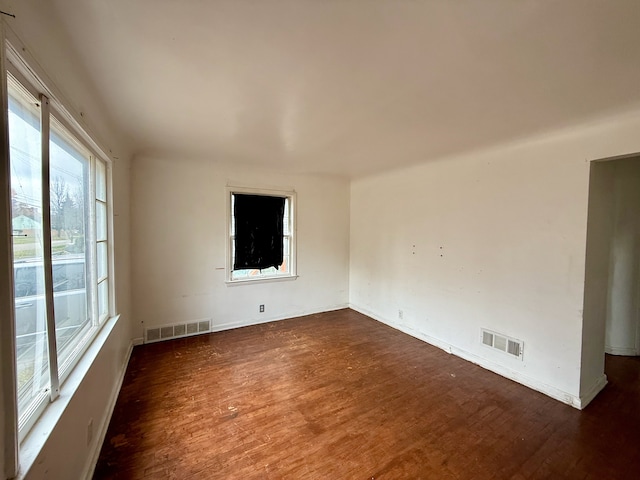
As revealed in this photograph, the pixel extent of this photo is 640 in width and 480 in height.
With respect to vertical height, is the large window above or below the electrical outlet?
above

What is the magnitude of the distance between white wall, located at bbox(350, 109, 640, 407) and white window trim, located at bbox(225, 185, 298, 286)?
5.26 ft

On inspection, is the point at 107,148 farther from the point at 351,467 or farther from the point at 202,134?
the point at 351,467

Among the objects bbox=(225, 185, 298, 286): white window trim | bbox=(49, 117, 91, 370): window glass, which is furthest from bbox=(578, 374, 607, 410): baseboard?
bbox=(49, 117, 91, 370): window glass

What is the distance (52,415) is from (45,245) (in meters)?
0.78

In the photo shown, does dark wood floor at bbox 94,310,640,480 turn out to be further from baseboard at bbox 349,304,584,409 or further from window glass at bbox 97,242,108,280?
window glass at bbox 97,242,108,280

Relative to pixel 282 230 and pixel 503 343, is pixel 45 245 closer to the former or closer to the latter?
pixel 282 230

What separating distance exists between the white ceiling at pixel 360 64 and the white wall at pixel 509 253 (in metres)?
0.36

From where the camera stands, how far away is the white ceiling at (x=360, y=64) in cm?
113

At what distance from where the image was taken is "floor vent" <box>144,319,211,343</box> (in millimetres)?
3539

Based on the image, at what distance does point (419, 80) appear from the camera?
1641 mm

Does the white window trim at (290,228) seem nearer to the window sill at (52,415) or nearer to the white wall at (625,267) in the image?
the window sill at (52,415)

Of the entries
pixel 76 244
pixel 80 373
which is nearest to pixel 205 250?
pixel 76 244

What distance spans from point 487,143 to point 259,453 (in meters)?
3.37

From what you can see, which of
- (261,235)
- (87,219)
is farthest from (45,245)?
(261,235)
